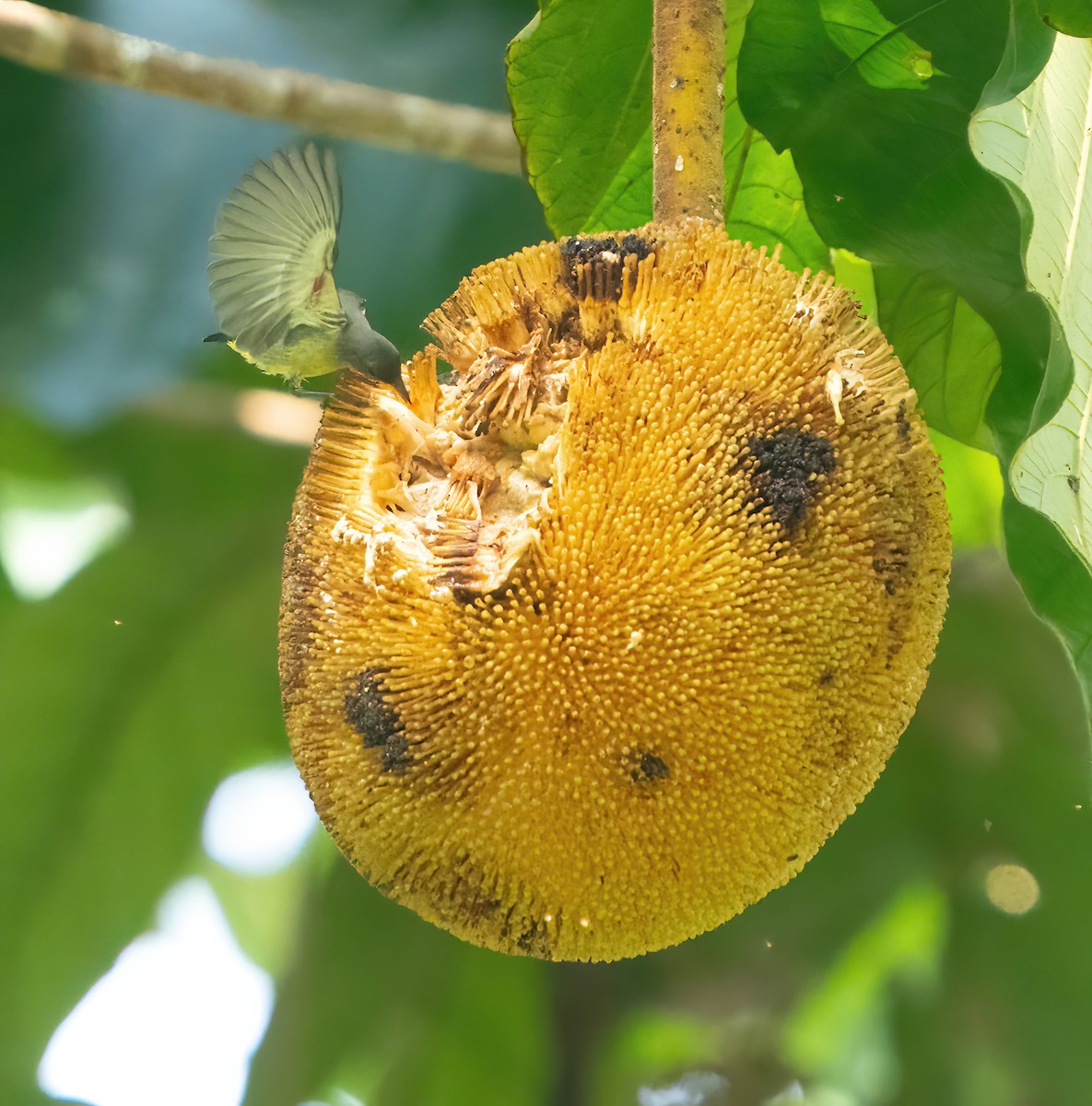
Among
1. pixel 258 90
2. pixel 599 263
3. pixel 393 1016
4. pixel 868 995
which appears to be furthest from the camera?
pixel 868 995

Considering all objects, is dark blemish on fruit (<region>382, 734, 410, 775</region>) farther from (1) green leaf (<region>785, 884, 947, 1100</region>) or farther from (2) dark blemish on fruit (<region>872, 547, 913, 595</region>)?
(1) green leaf (<region>785, 884, 947, 1100</region>)

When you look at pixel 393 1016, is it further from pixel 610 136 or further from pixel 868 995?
pixel 610 136

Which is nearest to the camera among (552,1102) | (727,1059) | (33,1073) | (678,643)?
(678,643)

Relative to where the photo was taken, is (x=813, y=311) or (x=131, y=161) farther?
(x=131, y=161)

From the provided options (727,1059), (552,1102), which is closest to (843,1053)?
(727,1059)

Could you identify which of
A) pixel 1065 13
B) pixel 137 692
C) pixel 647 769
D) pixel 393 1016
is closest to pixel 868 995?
pixel 393 1016

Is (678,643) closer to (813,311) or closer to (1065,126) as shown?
(813,311)
